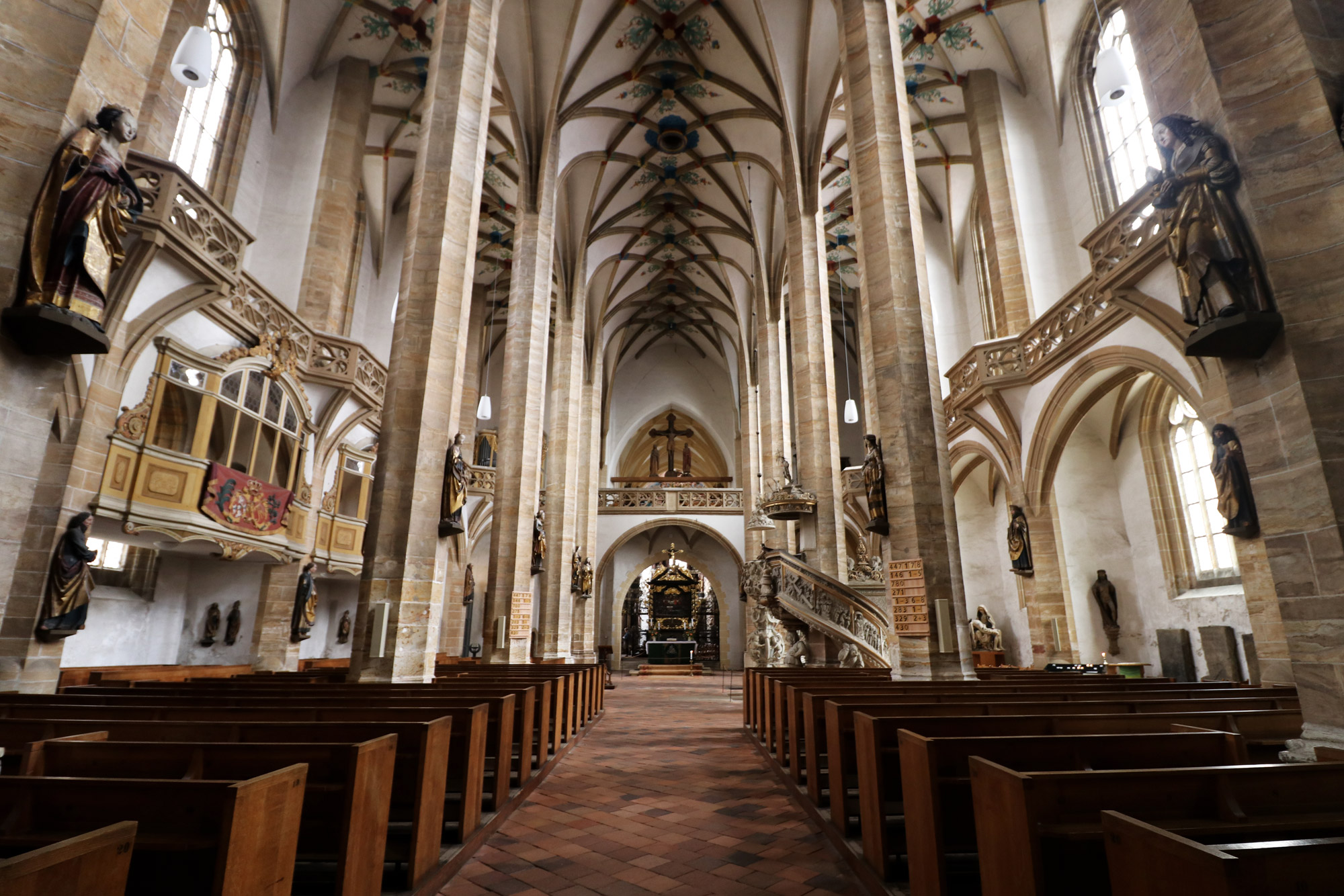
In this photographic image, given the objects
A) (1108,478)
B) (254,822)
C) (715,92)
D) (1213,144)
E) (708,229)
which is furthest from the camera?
(708,229)

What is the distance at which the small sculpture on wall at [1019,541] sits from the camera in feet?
37.9

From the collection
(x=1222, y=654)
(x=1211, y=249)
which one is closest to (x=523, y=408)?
(x=1211, y=249)

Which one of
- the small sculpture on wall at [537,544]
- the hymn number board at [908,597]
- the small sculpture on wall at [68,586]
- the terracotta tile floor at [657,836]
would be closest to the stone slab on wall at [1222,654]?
the hymn number board at [908,597]

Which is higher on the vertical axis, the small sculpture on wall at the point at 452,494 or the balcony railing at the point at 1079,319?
the balcony railing at the point at 1079,319

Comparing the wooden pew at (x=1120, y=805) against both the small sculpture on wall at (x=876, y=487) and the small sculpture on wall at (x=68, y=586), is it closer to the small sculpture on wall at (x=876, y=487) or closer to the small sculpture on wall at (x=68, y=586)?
the small sculpture on wall at (x=876, y=487)

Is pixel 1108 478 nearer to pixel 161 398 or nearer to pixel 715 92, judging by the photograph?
pixel 715 92

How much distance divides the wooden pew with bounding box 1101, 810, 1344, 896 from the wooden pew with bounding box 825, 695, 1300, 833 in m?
2.07

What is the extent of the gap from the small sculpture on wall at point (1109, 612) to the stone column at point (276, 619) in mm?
13319

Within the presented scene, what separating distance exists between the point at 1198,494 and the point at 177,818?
1224cm

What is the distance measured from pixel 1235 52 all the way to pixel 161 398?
10.6 metres

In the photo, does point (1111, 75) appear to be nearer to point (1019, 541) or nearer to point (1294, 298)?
point (1294, 298)

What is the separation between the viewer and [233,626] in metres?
11.9

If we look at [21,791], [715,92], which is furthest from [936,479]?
[715,92]

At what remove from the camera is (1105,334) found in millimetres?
9203
